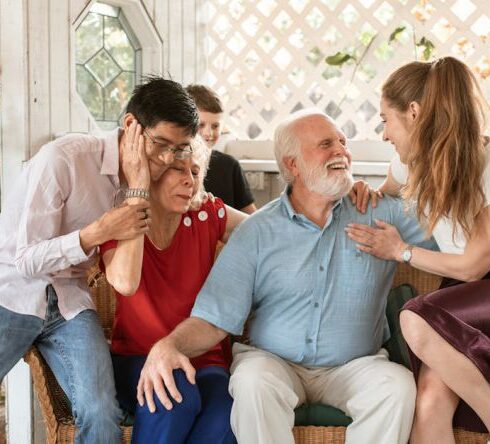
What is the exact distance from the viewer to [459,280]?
2.27m

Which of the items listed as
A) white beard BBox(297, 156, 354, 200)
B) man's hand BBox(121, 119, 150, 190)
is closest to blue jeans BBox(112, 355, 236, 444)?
man's hand BBox(121, 119, 150, 190)

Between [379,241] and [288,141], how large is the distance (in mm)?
430

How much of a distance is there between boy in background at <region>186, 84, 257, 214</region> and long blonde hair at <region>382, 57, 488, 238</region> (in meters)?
1.14

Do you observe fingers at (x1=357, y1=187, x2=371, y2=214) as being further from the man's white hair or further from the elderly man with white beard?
the man's white hair

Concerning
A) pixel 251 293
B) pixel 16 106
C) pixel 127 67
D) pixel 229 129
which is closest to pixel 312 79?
pixel 229 129

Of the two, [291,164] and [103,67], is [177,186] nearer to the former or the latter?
[291,164]

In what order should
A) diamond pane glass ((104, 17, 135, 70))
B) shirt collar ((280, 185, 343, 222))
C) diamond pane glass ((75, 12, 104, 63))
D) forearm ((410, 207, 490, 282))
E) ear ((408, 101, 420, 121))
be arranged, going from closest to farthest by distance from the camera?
forearm ((410, 207, 490, 282))
ear ((408, 101, 420, 121))
shirt collar ((280, 185, 343, 222))
diamond pane glass ((75, 12, 104, 63))
diamond pane glass ((104, 17, 135, 70))

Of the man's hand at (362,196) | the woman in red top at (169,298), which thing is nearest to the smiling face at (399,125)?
the man's hand at (362,196)

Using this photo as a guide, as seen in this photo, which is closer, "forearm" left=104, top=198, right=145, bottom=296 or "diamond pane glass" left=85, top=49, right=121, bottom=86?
"forearm" left=104, top=198, right=145, bottom=296

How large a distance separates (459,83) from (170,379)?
113 cm

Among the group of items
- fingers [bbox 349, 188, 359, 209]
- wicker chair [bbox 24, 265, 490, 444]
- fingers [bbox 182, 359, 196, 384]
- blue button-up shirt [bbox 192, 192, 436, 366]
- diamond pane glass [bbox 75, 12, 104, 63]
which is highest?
diamond pane glass [bbox 75, 12, 104, 63]

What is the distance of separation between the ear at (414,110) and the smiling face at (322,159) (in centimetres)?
23

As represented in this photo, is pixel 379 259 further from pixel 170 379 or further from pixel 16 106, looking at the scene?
pixel 16 106

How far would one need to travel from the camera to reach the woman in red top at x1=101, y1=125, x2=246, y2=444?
2.08 metres
